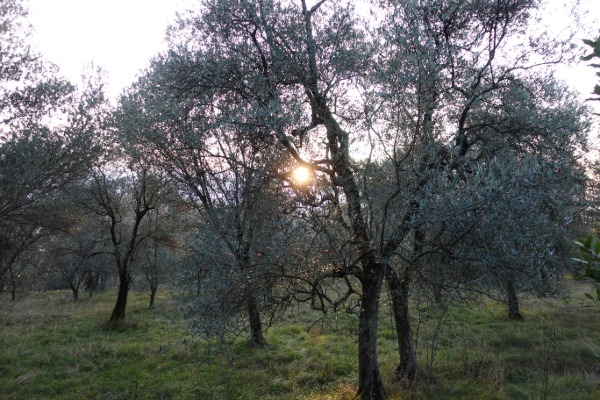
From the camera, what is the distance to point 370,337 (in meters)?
8.50

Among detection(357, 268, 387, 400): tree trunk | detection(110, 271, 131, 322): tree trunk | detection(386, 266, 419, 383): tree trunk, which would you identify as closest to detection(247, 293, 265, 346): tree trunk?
detection(357, 268, 387, 400): tree trunk

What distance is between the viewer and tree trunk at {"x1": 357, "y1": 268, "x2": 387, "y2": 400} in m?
8.42

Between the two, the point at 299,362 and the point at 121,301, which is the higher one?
the point at 121,301

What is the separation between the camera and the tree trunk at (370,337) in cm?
842

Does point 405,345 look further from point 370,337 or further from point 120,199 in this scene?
point 120,199

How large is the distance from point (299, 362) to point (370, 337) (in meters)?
5.22

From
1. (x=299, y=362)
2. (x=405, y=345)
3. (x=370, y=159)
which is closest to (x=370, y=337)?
(x=405, y=345)

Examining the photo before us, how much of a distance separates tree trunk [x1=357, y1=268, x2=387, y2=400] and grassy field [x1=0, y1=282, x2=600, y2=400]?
14.9 inches

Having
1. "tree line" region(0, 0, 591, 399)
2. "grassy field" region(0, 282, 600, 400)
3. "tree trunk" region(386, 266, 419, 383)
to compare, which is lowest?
"grassy field" region(0, 282, 600, 400)

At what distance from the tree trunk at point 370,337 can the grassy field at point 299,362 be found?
377mm

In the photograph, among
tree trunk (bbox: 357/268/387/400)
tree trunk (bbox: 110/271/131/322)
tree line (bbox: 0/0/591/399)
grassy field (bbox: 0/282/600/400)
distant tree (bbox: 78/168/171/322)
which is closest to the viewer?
tree line (bbox: 0/0/591/399)

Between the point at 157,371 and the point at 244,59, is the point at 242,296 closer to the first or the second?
the point at 244,59

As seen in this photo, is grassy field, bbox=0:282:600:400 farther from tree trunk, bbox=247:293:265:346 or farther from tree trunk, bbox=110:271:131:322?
tree trunk, bbox=110:271:131:322

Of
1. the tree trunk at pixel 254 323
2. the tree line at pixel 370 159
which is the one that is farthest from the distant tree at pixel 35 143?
the tree trunk at pixel 254 323
